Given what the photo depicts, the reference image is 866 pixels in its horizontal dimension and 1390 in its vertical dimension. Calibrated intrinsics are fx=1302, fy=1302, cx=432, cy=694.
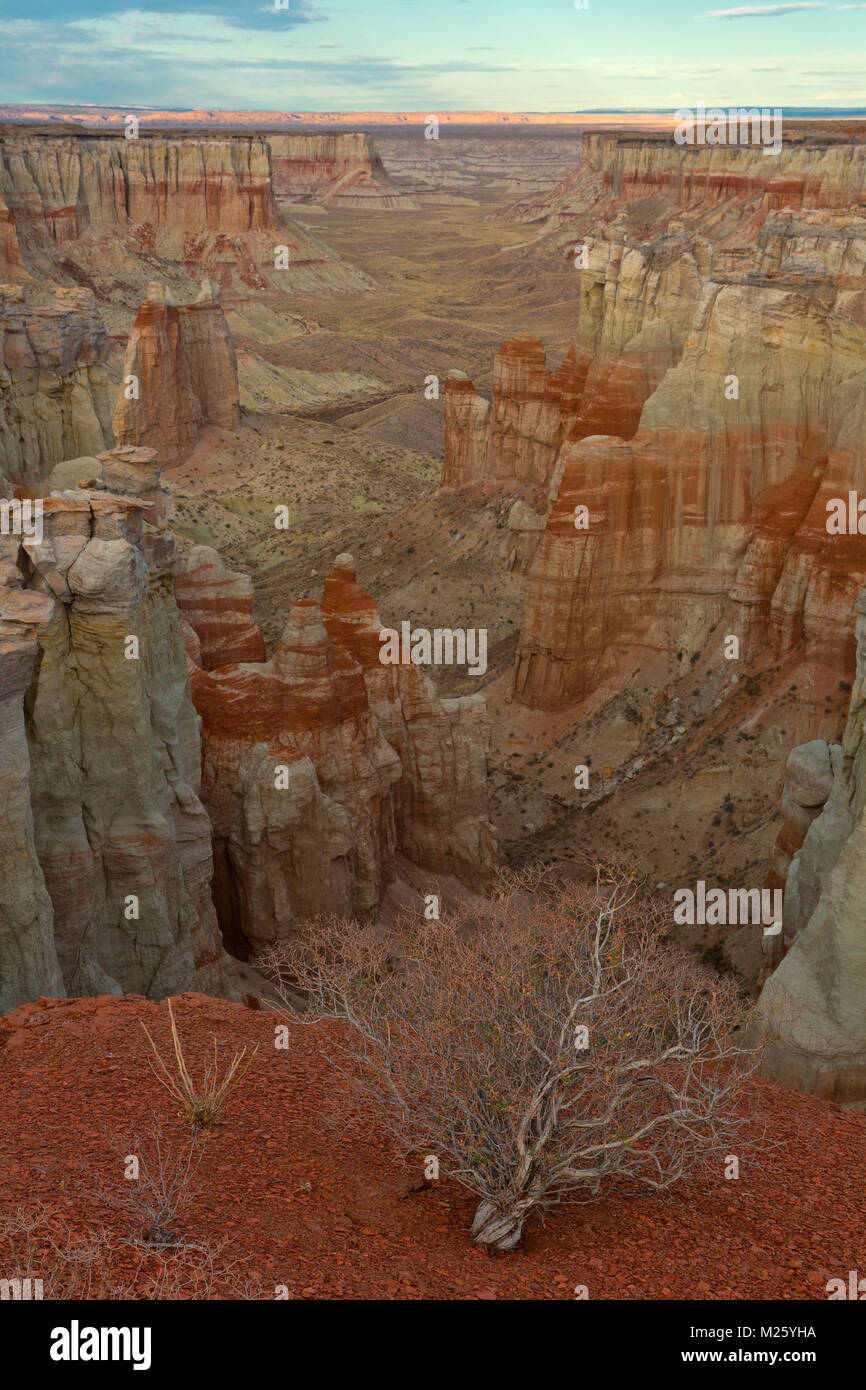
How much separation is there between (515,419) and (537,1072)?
43152mm

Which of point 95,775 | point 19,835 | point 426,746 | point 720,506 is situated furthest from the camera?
point 720,506

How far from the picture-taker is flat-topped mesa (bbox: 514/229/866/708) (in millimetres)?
35844

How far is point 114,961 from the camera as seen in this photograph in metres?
21.7

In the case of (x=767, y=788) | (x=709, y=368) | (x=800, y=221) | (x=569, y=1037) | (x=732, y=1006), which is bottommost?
(x=767, y=788)

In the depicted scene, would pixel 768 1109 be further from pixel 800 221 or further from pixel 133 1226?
pixel 800 221

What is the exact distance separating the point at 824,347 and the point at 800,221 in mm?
38475

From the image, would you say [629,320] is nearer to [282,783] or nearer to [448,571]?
[448,571]

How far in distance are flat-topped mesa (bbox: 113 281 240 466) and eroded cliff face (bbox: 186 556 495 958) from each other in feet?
112

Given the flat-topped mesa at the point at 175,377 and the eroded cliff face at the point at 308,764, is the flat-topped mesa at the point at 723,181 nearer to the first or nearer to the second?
the flat-topped mesa at the point at 175,377

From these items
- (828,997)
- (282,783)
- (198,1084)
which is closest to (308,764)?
(282,783)

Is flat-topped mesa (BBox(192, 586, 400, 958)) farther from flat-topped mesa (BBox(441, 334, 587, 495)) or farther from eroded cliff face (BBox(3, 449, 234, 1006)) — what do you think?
flat-topped mesa (BBox(441, 334, 587, 495))

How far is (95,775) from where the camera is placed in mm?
20453

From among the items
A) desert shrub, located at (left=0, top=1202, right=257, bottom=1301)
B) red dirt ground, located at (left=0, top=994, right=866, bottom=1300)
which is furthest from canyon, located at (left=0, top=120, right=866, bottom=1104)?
Answer: desert shrub, located at (left=0, top=1202, right=257, bottom=1301)

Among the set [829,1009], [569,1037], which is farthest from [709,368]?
[569,1037]
